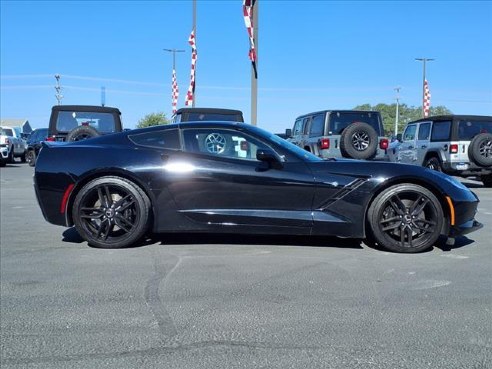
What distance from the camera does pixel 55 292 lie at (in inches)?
166

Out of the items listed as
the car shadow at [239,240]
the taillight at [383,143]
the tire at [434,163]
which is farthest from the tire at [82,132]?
the tire at [434,163]

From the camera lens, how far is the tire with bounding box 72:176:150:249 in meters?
5.55

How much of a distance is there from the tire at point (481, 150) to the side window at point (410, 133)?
8.66ft

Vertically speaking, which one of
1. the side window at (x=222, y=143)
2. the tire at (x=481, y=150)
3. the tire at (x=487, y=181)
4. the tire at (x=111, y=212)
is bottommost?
the tire at (x=487, y=181)

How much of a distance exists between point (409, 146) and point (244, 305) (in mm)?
12142

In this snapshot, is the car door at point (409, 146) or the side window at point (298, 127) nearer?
the car door at point (409, 146)

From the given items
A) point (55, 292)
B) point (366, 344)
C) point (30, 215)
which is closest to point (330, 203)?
point (366, 344)

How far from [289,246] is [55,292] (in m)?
2.59

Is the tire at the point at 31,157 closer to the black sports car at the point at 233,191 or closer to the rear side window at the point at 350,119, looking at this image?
the rear side window at the point at 350,119

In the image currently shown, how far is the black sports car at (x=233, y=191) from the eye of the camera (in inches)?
211

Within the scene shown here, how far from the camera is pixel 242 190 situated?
5.44 metres

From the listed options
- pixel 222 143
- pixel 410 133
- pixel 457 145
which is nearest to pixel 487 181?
pixel 457 145

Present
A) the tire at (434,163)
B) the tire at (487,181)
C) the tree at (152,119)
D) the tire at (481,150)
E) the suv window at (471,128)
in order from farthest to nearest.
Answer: the tree at (152,119) → the tire at (487,181) → the tire at (434,163) → the suv window at (471,128) → the tire at (481,150)

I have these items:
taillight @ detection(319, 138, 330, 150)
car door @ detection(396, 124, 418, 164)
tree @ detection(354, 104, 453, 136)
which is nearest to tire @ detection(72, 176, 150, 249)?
taillight @ detection(319, 138, 330, 150)
